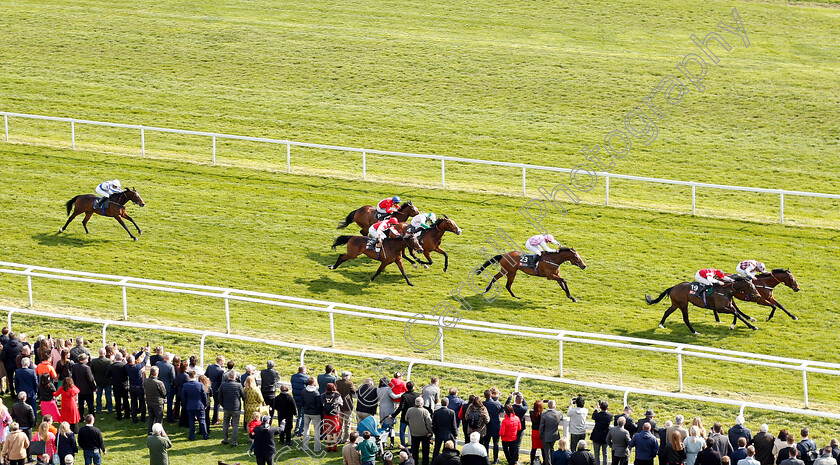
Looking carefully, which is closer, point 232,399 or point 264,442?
point 264,442

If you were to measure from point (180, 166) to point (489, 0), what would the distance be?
17518 millimetres

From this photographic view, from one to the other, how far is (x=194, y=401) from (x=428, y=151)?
14.9 m

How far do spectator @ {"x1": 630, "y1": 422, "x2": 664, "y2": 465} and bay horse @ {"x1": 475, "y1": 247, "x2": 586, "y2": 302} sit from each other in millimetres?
6904

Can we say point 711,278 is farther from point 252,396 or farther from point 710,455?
point 252,396

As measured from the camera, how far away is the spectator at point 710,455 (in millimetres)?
12570

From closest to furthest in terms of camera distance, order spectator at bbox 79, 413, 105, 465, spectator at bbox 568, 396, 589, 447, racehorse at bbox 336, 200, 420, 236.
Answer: spectator at bbox 79, 413, 105, 465, spectator at bbox 568, 396, 589, 447, racehorse at bbox 336, 200, 420, 236

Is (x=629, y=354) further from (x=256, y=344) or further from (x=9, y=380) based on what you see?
(x=9, y=380)

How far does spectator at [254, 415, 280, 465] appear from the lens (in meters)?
13.3

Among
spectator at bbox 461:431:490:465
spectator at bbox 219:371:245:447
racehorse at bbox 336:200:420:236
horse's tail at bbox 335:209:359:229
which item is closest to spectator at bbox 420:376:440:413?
spectator at bbox 461:431:490:465

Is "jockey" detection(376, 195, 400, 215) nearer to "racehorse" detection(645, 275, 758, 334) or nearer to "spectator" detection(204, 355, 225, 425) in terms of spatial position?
"racehorse" detection(645, 275, 758, 334)

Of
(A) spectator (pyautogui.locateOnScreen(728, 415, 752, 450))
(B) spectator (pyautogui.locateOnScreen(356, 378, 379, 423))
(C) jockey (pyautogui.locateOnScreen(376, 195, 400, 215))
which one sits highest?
(C) jockey (pyautogui.locateOnScreen(376, 195, 400, 215))

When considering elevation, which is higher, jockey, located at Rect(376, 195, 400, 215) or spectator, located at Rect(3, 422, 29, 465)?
jockey, located at Rect(376, 195, 400, 215)

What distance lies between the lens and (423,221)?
2077 cm

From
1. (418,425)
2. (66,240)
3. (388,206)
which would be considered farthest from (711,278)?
(66,240)
